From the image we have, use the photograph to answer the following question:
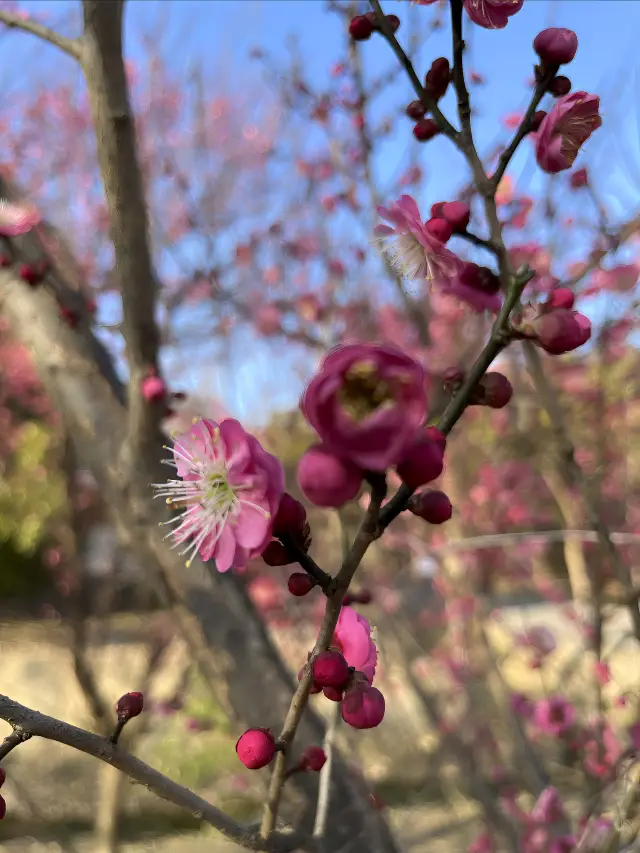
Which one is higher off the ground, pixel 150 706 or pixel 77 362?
pixel 77 362

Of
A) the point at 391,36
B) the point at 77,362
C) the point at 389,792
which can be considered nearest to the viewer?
the point at 391,36

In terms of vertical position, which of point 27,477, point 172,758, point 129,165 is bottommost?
point 172,758

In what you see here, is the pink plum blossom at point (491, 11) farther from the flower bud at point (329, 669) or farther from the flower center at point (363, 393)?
the flower bud at point (329, 669)

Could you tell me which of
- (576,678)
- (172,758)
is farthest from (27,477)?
(576,678)

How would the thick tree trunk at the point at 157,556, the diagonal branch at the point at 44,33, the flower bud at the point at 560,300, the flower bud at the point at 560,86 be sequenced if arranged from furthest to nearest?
1. the thick tree trunk at the point at 157,556
2. the diagonal branch at the point at 44,33
3. the flower bud at the point at 560,86
4. the flower bud at the point at 560,300

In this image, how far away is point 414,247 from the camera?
0.90m

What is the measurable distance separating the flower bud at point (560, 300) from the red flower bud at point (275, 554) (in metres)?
0.41

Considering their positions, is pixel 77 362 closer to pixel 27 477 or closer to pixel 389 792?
pixel 389 792

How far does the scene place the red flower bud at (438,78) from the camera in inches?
30.9

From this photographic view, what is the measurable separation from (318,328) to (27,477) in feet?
12.9

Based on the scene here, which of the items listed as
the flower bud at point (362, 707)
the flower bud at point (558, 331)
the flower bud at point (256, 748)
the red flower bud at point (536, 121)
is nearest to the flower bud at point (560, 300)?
the flower bud at point (558, 331)

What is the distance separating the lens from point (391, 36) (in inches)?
33.3

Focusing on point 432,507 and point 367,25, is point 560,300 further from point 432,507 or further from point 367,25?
point 367,25

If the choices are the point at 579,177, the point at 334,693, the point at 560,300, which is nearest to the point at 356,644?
the point at 334,693
